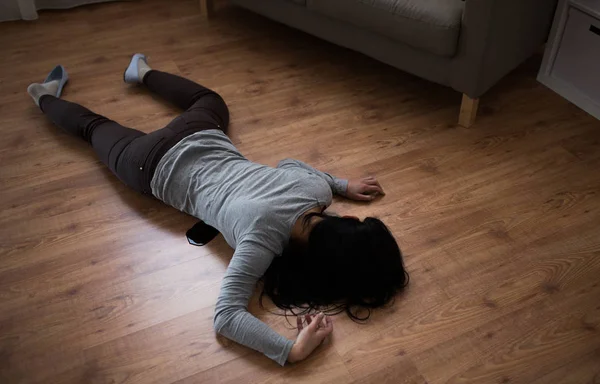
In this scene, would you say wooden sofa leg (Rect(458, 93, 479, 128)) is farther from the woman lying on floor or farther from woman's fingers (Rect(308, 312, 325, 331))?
woman's fingers (Rect(308, 312, 325, 331))

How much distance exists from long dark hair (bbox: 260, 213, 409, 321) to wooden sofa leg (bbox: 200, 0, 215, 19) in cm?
155

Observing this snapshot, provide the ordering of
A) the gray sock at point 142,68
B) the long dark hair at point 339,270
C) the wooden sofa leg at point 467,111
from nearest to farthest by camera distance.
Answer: the long dark hair at point 339,270 → the wooden sofa leg at point 467,111 → the gray sock at point 142,68

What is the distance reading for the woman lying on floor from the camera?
1.39 m

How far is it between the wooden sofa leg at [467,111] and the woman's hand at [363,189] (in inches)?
19.3

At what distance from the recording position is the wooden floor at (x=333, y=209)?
1.41 m

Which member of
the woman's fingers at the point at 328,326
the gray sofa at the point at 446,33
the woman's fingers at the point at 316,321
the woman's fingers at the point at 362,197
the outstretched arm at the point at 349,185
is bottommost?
the woman's fingers at the point at 328,326

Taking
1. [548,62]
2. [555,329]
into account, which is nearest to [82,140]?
[555,329]

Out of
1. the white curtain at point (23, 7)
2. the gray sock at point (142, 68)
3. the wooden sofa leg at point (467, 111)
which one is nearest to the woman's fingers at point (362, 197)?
the wooden sofa leg at point (467, 111)

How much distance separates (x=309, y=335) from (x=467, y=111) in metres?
1.08

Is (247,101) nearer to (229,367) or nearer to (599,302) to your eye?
(229,367)

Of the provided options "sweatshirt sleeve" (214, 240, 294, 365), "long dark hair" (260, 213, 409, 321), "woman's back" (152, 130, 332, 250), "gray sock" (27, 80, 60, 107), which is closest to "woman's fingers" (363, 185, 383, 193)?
"woman's back" (152, 130, 332, 250)

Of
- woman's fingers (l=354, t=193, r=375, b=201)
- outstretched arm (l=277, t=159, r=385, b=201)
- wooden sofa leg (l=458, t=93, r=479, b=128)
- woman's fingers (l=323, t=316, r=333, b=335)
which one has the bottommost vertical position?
woman's fingers (l=323, t=316, r=333, b=335)

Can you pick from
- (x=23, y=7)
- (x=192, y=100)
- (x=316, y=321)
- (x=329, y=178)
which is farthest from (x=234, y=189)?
(x=23, y=7)

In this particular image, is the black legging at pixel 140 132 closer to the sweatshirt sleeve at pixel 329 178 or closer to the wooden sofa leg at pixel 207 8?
the sweatshirt sleeve at pixel 329 178
